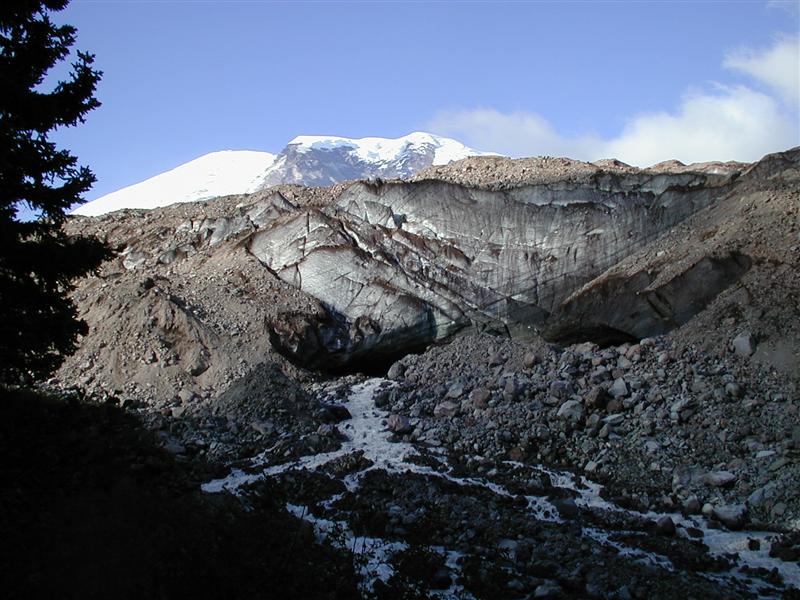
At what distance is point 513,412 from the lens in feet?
59.5

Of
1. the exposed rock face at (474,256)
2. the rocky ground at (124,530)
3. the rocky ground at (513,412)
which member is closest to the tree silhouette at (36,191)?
the rocky ground at (124,530)

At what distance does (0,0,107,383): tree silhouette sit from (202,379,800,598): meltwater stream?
12.7 feet

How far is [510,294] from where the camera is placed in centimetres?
2389

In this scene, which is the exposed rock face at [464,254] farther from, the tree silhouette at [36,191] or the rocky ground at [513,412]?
the tree silhouette at [36,191]

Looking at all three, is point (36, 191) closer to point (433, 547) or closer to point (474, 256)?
point (433, 547)

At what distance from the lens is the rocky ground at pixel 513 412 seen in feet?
39.8

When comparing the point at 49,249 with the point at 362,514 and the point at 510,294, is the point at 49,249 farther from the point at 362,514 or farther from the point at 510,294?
the point at 510,294

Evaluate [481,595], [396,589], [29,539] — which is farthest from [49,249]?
[481,595]

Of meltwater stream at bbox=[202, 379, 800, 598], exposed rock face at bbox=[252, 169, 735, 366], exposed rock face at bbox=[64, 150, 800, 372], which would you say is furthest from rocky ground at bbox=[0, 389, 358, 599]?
exposed rock face at bbox=[252, 169, 735, 366]

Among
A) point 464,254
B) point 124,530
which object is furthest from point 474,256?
point 124,530

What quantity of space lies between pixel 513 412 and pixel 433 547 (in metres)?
6.32

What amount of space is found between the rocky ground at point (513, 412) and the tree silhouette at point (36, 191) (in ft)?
11.7

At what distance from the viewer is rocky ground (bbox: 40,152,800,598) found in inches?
477

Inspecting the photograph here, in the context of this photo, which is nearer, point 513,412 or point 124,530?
point 124,530
